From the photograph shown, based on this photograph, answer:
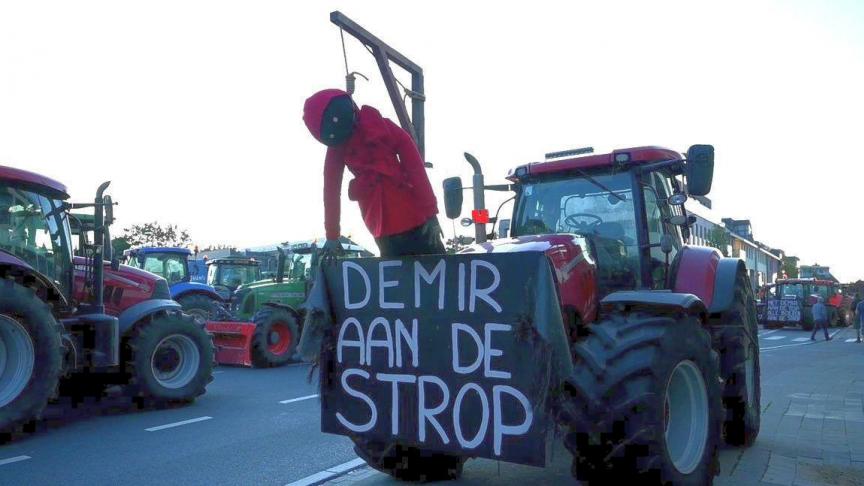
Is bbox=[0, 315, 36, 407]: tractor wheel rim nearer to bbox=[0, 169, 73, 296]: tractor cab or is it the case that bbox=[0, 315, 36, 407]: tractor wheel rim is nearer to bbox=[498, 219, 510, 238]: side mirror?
bbox=[0, 169, 73, 296]: tractor cab

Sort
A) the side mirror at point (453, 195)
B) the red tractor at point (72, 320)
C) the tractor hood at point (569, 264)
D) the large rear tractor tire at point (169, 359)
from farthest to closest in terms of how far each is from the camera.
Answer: the large rear tractor tire at point (169, 359) → the red tractor at point (72, 320) → the side mirror at point (453, 195) → the tractor hood at point (569, 264)

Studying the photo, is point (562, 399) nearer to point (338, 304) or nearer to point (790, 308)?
point (338, 304)

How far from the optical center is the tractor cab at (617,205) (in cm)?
538

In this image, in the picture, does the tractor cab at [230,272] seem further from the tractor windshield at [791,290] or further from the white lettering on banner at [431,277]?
the tractor windshield at [791,290]

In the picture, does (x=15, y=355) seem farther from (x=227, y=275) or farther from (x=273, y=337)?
(x=227, y=275)

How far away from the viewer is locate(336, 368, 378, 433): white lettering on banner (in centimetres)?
410

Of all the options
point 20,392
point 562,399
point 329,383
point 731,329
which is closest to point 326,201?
point 329,383

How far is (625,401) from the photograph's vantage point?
369 cm

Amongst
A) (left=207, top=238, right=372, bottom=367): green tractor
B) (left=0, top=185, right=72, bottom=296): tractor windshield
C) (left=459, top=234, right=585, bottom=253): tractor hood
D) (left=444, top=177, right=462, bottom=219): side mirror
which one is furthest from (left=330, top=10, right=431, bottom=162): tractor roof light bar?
(left=459, top=234, right=585, bottom=253): tractor hood

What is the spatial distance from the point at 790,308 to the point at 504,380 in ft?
111

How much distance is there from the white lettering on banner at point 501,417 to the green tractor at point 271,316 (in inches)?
325

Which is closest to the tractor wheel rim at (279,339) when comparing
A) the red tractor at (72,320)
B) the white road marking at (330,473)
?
the red tractor at (72,320)

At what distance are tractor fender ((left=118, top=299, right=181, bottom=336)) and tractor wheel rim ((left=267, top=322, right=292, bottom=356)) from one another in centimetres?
473

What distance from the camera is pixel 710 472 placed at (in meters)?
4.32
